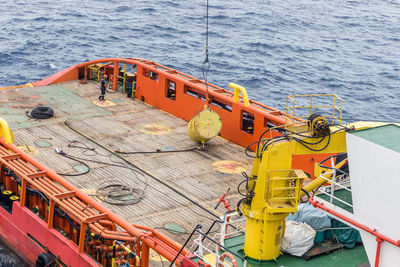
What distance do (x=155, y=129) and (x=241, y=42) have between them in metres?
36.3

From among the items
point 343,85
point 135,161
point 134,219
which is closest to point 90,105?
point 135,161

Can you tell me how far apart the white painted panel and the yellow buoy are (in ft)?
38.9

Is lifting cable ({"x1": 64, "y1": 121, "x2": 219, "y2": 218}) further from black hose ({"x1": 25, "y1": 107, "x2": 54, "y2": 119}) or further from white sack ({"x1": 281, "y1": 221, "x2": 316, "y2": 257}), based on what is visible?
white sack ({"x1": 281, "y1": 221, "x2": 316, "y2": 257})

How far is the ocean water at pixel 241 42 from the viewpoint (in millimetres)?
47812

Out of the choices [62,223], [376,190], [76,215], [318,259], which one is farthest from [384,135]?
[62,223]

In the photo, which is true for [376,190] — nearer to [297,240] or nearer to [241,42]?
[297,240]

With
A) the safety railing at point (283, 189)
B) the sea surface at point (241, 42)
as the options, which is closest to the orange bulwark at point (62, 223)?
the safety railing at point (283, 189)

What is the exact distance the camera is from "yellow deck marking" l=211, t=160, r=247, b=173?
909 inches

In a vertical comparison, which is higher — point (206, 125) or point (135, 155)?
point (206, 125)

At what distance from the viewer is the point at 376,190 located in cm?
1205

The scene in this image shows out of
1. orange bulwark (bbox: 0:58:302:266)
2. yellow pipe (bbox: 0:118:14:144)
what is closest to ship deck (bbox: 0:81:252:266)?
orange bulwark (bbox: 0:58:302:266)

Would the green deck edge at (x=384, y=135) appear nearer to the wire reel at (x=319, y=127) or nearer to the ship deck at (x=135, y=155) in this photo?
the wire reel at (x=319, y=127)

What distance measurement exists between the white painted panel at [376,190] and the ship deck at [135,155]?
626cm

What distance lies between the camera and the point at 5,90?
30.5 m
